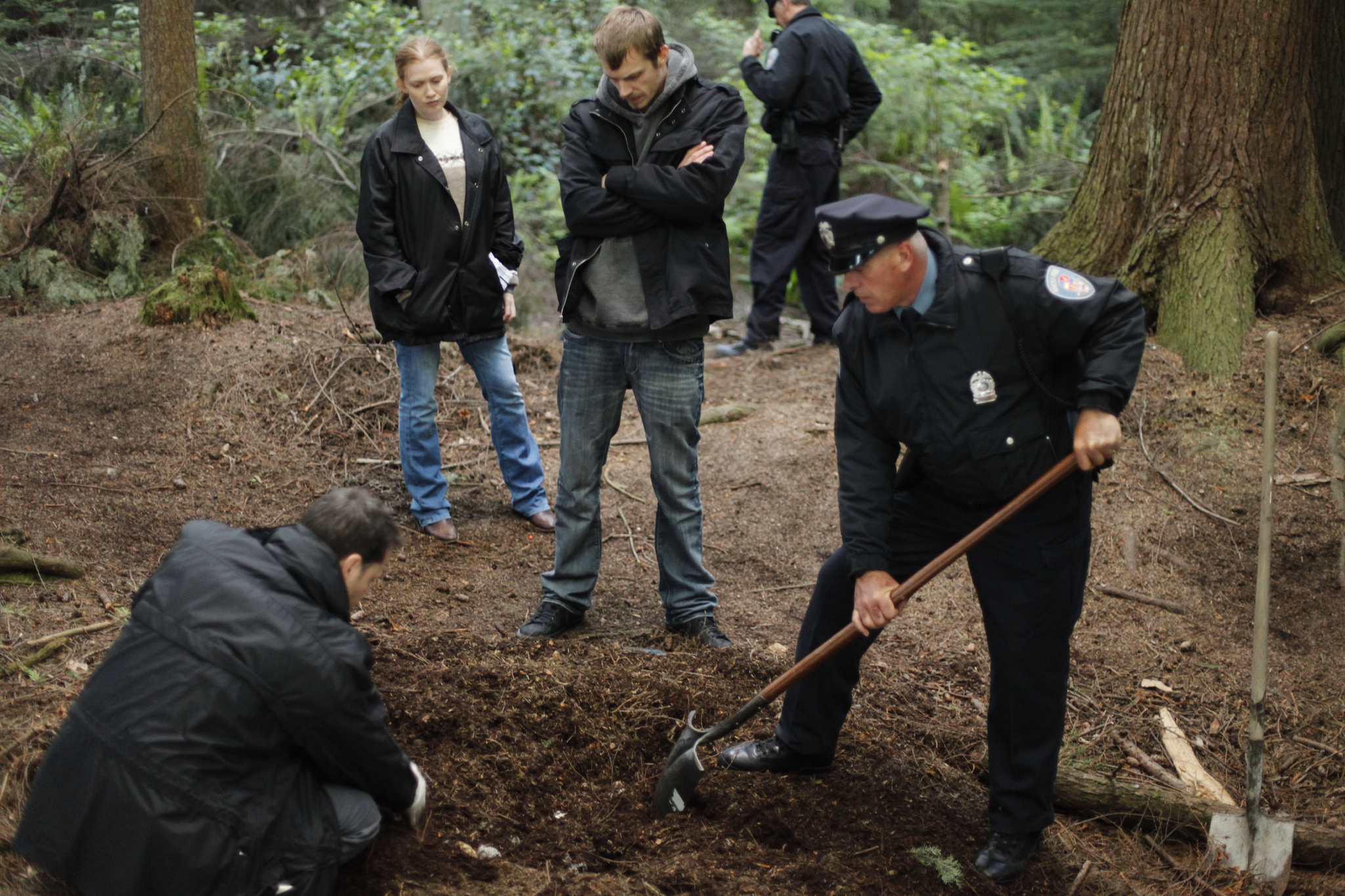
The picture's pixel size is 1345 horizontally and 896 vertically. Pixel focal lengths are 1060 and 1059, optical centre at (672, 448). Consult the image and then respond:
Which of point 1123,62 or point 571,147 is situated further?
point 1123,62

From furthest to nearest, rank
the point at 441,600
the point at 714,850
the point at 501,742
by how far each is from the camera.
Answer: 1. the point at 441,600
2. the point at 501,742
3. the point at 714,850

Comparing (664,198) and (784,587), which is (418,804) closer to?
(664,198)

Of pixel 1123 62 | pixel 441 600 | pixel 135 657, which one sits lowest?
pixel 441 600

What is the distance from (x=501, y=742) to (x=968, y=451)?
1696mm

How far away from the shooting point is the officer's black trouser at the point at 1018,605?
2.87 meters

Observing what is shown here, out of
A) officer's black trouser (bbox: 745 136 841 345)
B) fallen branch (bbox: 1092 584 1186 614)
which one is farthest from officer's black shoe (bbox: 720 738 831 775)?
officer's black trouser (bbox: 745 136 841 345)

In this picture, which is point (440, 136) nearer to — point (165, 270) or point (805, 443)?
point (805, 443)

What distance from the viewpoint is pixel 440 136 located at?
466 centimetres

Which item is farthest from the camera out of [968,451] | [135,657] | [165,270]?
[165,270]

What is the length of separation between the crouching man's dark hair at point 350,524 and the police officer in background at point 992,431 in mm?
1279

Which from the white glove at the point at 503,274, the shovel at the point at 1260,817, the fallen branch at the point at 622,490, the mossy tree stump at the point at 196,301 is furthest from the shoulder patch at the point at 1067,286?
the mossy tree stump at the point at 196,301

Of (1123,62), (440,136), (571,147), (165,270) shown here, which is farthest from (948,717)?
(165,270)

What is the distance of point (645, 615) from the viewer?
4457 mm

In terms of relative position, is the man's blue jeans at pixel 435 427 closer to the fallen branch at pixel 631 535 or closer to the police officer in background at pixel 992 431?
the fallen branch at pixel 631 535
